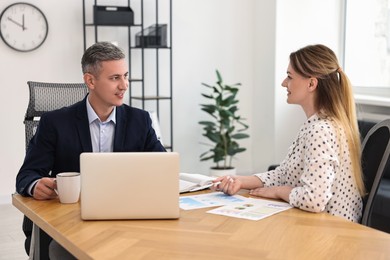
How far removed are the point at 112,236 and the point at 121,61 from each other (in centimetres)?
98

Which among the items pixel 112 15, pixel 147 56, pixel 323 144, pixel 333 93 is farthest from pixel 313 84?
pixel 147 56

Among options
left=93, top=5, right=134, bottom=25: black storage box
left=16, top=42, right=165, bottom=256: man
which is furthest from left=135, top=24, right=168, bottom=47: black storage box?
left=16, top=42, right=165, bottom=256: man

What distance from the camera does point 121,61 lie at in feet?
8.89

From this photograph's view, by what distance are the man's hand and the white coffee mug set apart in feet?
0.20

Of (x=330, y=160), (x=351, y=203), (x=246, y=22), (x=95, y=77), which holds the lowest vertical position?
(x=351, y=203)

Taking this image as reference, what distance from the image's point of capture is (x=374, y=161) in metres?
2.48

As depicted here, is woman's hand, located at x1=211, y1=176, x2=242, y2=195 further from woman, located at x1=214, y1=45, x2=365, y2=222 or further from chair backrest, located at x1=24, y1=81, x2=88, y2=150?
chair backrest, located at x1=24, y1=81, x2=88, y2=150

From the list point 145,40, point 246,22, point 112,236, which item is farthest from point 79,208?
point 246,22

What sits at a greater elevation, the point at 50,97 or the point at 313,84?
the point at 313,84

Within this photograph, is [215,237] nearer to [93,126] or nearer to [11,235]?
[93,126]

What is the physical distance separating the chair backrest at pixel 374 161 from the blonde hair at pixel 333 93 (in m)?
0.04

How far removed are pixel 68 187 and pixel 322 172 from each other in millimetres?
890

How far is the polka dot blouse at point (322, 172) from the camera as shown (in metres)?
2.27

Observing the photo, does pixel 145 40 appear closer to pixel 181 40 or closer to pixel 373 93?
pixel 181 40
